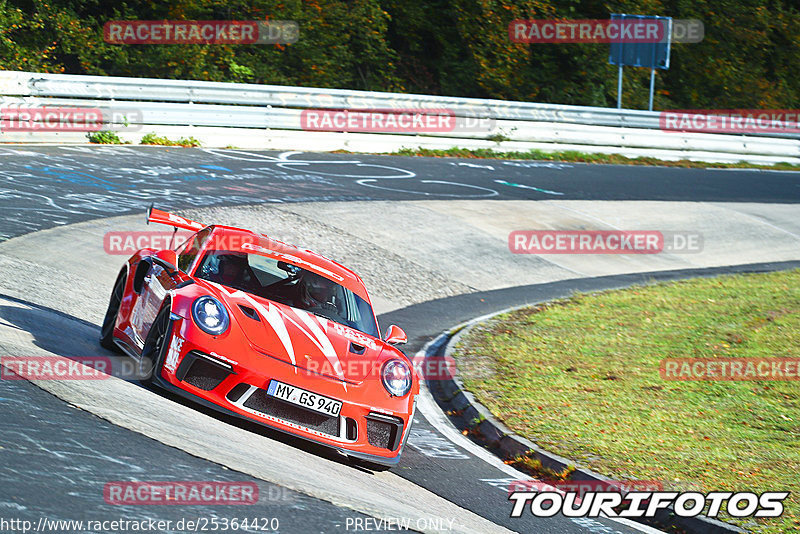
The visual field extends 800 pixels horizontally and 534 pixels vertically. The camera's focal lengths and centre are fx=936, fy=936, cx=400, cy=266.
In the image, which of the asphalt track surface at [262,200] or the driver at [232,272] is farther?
the driver at [232,272]

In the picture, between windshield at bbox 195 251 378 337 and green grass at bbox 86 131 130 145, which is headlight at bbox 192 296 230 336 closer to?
windshield at bbox 195 251 378 337

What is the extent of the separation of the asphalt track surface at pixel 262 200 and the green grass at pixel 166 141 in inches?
20.6

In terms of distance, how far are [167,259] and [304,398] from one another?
2046 millimetres

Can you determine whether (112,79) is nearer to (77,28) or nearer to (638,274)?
(77,28)

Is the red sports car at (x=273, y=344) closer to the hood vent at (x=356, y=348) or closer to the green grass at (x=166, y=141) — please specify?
the hood vent at (x=356, y=348)

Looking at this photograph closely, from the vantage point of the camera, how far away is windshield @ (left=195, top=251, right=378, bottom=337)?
23.4ft

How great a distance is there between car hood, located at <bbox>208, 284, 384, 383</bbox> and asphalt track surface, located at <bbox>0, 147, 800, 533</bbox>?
1.98ft

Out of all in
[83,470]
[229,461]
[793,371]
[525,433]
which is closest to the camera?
[83,470]

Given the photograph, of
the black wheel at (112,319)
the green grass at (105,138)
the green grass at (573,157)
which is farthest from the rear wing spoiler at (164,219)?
the green grass at (573,157)

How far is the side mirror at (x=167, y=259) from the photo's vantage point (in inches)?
287

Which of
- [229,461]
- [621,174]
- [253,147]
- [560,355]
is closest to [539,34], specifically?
[621,174]

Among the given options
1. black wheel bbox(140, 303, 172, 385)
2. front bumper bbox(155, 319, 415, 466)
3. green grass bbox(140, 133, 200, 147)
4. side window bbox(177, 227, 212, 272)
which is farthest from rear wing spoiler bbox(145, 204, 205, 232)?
green grass bbox(140, 133, 200, 147)

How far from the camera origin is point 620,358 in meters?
10.2

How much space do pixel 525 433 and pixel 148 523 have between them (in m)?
4.00
